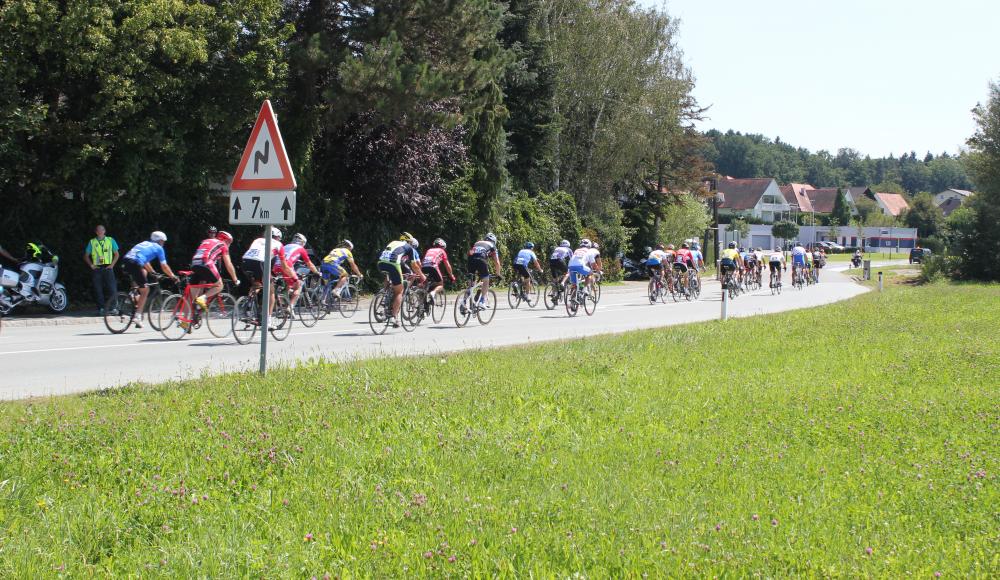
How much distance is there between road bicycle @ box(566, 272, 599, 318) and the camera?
22.3 meters

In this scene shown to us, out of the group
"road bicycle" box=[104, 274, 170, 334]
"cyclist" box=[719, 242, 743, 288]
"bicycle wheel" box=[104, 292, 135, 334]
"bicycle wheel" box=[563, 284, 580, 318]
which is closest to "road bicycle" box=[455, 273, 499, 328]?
"bicycle wheel" box=[563, 284, 580, 318]

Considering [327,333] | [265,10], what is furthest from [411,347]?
A: [265,10]

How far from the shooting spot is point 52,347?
13617 millimetres

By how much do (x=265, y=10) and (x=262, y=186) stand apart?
1308 cm

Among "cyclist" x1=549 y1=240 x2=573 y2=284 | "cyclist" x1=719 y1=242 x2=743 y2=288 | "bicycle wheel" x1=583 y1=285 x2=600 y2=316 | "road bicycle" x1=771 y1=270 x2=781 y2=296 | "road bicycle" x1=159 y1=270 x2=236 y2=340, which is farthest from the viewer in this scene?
"road bicycle" x1=771 y1=270 x2=781 y2=296

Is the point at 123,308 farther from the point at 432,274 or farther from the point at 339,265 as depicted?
the point at 432,274

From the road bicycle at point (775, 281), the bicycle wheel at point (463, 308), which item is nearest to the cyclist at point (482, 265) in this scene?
the bicycle wheel at point (463, 308)

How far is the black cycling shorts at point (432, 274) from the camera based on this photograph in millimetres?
18219

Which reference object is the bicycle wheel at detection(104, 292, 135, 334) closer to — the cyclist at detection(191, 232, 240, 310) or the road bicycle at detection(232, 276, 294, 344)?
the cyclist at detection(191, 232, 240, 310)

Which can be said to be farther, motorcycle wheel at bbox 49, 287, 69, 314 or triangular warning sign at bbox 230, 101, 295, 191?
motorcycle wheel at bbox 49, 287, 69, 314

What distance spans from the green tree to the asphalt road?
3424 centimetres

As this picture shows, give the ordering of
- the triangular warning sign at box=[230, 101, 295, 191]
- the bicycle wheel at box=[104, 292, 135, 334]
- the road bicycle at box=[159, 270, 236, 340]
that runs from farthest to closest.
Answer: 1. the bicycle wheel at box=[104, 292, 135, 334]
2. the road bicycle at box=[159, 270, 236, 340]
3. the triangular warning sign at box=[230, 101, 295, 191]

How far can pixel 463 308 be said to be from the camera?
18938mm

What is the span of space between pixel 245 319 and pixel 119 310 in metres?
2.77
